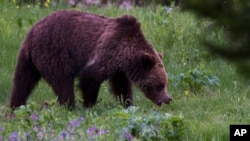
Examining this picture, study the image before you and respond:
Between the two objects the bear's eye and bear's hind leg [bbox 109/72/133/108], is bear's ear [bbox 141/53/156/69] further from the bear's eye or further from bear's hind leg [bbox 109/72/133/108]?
bear's hind leg [bbox 109/72/133/108]

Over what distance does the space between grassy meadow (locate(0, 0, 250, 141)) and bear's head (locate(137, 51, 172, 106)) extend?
18cm

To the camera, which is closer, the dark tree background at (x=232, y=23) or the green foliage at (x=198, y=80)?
the dark tree background at (x=232, y=23)

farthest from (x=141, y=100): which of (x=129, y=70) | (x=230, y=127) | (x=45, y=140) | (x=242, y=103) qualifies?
(x=45, y=140)

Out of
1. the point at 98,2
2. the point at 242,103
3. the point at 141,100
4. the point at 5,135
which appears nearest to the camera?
the point at 5,135

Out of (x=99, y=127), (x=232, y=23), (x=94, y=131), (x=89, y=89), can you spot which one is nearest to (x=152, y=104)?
(x=89, y=89)

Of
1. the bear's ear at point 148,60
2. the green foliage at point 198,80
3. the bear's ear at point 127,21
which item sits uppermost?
the bear's ear at point 127,21

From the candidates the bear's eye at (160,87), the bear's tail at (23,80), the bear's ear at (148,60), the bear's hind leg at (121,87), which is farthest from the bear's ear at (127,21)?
the bear's tail at (23,80)

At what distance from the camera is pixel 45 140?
18.1ft

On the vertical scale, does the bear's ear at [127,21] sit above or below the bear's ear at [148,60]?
above

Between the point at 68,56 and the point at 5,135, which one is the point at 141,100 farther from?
the point at 5,135

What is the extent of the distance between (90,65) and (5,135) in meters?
2.05

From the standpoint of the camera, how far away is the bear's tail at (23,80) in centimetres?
801

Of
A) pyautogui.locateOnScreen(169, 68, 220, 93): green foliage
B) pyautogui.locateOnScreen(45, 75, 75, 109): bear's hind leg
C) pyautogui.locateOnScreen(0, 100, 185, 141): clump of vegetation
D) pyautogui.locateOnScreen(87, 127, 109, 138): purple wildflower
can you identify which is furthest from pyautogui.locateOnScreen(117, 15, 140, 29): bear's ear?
pyautogui.locateOnScreen(87, 127, 109, 138): purple wildflower

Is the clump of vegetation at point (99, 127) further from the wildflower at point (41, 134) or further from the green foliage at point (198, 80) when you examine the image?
the green foliage at point (198, 80)
